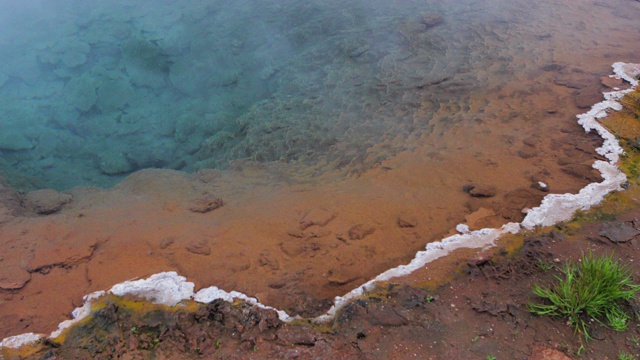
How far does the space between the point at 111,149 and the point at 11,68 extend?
2.09 m

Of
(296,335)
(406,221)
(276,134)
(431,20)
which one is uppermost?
(431,20)

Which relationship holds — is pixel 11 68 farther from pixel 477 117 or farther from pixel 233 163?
pixel 477 117

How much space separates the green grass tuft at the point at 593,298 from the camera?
2203 millimetres

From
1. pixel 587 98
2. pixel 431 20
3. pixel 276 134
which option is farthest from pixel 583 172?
pixel 431 20

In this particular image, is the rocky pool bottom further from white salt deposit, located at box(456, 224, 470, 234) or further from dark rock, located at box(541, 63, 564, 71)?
dark rock, located at box(541, 63, 564, 71)

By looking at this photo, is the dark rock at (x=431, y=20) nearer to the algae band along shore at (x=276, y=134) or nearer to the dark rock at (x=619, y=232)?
the algae band along shore at (x=276, y=134)

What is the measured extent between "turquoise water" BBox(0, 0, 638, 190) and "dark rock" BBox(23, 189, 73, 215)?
0.84 metres

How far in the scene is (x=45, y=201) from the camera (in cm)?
403

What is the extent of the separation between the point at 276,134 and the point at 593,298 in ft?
12.3

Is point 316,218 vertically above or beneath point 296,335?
beneath

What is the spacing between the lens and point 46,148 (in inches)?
212

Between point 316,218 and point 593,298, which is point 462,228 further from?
point 316,218

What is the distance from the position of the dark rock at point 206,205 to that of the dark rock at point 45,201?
136cm

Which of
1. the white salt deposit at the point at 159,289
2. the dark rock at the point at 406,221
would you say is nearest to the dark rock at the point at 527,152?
the dark rock at the point at 406,221
